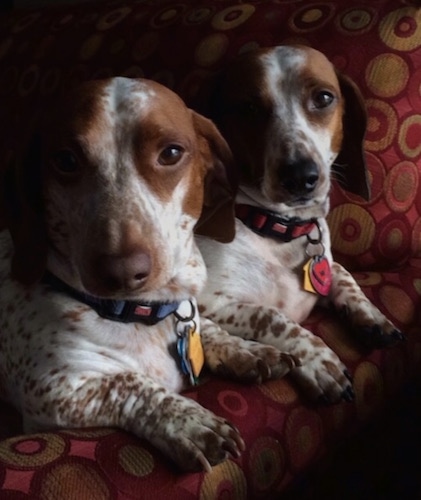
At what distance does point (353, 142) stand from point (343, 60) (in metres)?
0.23

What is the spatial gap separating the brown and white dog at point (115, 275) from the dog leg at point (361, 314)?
286mm

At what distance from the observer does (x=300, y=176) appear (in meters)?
1.75

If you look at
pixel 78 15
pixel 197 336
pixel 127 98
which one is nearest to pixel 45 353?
pixel 197 336

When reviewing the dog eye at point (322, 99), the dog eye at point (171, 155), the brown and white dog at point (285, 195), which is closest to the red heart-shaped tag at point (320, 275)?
the brown and white dog at point (285, 195)

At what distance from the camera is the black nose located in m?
1.75

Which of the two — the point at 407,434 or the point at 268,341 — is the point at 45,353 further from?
the point at 407,434

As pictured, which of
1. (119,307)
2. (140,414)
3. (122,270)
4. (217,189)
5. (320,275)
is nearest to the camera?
(122,270)

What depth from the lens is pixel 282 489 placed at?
1578 mm

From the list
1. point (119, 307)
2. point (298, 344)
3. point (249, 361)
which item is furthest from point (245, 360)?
point (119, 307)

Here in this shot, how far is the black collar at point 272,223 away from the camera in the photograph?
194cm

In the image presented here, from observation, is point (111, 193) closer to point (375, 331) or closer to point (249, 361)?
point (249, 361)

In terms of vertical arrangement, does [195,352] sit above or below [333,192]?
below

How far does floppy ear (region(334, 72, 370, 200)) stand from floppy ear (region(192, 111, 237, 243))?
40 centimetres

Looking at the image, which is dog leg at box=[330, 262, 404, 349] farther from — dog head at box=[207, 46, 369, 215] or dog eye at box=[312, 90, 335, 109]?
dog eye at box=[312, 90, 335, 109]
